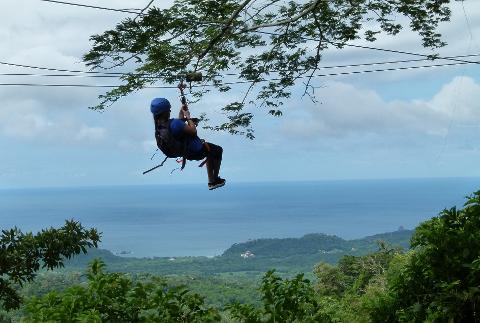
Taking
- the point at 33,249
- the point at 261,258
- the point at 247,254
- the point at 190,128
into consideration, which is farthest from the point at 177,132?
the point at 247,254

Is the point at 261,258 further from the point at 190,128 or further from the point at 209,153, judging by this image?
the point at 190,128

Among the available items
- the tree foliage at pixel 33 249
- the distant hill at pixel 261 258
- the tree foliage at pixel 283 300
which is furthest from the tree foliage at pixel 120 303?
the distant hill at pixel 261 258

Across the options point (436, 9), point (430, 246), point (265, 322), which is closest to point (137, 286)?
point (265, 322)

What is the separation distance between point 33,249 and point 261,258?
13028 centimetres

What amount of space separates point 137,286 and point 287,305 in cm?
163

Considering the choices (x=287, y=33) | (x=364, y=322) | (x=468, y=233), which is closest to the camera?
(x=468, y=233)

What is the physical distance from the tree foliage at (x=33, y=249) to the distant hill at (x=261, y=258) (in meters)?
92.6

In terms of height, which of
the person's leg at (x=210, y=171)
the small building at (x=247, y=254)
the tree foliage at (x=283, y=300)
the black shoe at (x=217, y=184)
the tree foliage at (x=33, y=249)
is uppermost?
the person's leg at (x=210, y=171)

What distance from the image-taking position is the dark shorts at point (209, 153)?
644 centimetres

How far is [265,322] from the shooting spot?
641 centimetres

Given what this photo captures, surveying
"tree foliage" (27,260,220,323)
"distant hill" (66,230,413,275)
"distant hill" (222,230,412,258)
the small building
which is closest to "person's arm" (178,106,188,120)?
"tree foliage" (27,260,220,323)

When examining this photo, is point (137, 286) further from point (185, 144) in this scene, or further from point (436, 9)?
point (436, 9)

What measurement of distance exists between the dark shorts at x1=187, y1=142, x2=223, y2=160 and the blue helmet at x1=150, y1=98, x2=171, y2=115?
0.55 meters

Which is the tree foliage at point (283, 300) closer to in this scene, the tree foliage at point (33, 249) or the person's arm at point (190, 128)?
the person's arm at point (190, 128)
